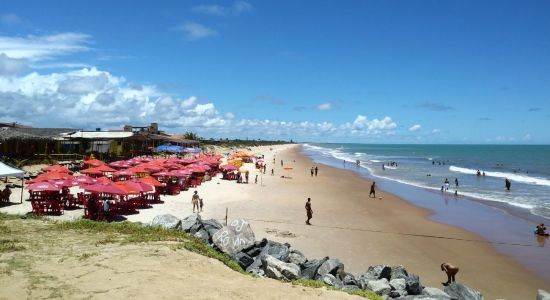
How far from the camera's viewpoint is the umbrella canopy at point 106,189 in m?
16.3

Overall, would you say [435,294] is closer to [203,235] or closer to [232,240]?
[232,240]

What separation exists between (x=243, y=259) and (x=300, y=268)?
1.58 metres

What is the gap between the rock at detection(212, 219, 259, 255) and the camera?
39.4 feet

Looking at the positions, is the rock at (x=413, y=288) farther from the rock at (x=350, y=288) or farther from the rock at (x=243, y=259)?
the rock at (x=243, y=259)

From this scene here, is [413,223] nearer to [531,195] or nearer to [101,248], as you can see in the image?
[101,248]

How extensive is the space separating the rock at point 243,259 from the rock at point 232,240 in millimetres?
215

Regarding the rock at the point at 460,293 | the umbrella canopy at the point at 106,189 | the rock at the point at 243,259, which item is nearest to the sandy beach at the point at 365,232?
the umbrella canopy at the point at 106,189

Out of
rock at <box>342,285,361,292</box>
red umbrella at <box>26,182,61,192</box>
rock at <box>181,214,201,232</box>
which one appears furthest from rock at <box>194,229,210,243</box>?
red umbrella at <box>26,182,61,192</box>

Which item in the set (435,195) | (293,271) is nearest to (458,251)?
(293,271)

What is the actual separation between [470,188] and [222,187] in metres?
22.3

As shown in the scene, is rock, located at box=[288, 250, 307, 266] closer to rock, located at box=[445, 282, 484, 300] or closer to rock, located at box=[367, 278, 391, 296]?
rock, located at box=[367, 278, 391, 296]

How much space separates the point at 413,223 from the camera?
21.4 metres

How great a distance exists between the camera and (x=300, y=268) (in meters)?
11.6

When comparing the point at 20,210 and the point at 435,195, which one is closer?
the point at 20,210
